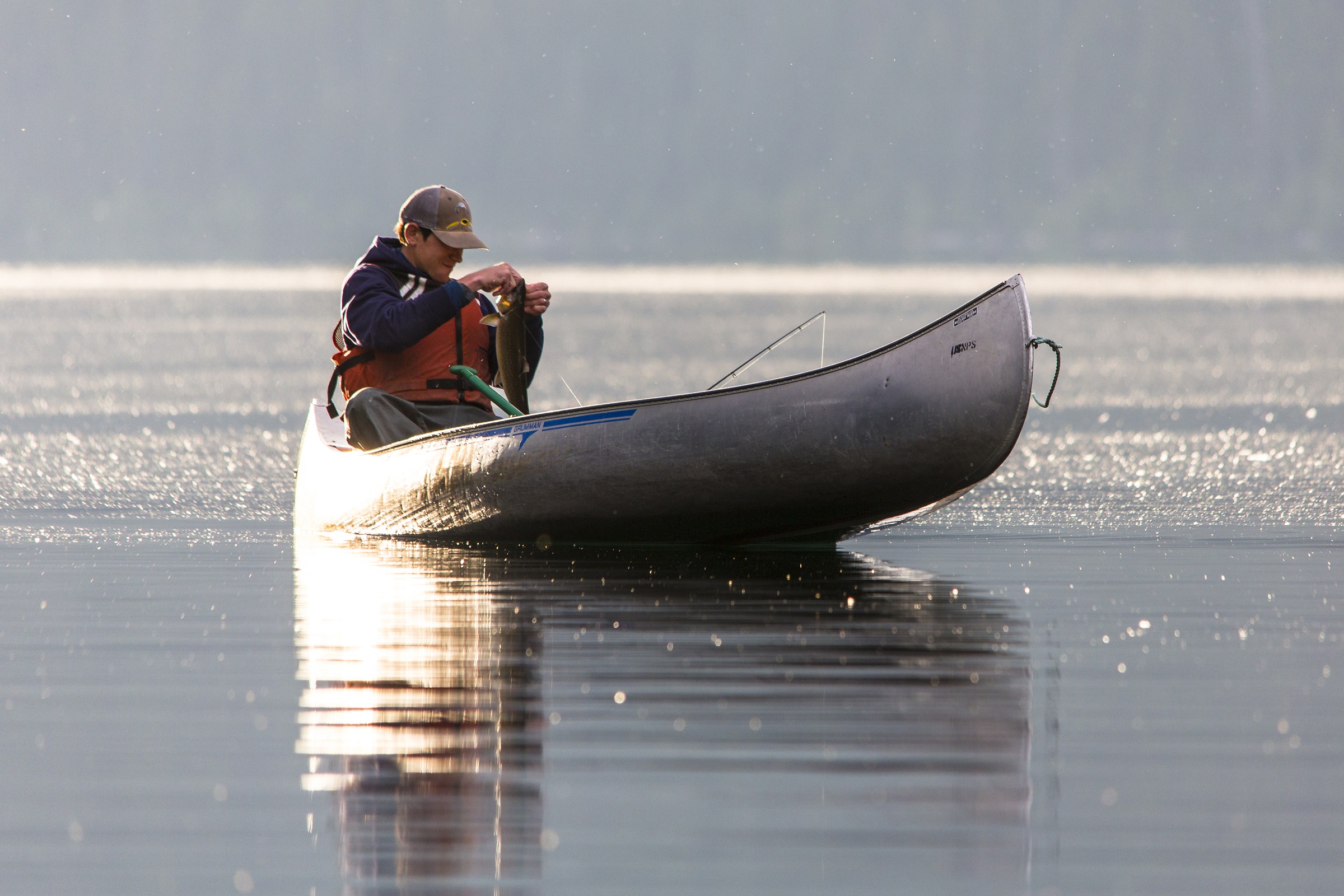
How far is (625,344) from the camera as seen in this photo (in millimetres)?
41250

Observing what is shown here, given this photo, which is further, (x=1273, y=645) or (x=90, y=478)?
(x=90, y=478)

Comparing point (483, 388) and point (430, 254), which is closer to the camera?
point (430, 254)

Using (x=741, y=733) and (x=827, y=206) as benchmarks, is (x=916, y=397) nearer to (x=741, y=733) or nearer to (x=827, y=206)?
(x=741, y=733)

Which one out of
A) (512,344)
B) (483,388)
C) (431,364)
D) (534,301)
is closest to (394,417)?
(431,364)

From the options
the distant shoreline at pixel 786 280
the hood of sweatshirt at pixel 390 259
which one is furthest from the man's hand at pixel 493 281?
the distant shoreline at pixel 786 280

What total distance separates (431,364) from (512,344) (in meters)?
0.45

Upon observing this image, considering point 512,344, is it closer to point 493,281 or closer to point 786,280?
point 493,281

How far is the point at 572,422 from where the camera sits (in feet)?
35.2

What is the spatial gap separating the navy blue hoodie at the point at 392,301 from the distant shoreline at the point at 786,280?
76586 millimetres

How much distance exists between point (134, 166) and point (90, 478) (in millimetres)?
191208

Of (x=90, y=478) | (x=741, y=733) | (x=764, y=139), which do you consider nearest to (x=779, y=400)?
(x=741, y=733)

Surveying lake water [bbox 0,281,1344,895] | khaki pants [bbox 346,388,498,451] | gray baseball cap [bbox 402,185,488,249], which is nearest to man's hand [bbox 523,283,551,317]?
gray baseball cap [bbox 402,185,488,249]

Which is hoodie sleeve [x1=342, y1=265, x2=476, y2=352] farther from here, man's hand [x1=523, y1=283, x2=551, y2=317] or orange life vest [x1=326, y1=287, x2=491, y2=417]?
man's hand [x1=523, y1=283, x2=551, y2=317]

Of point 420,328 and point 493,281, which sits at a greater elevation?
point 493,281
